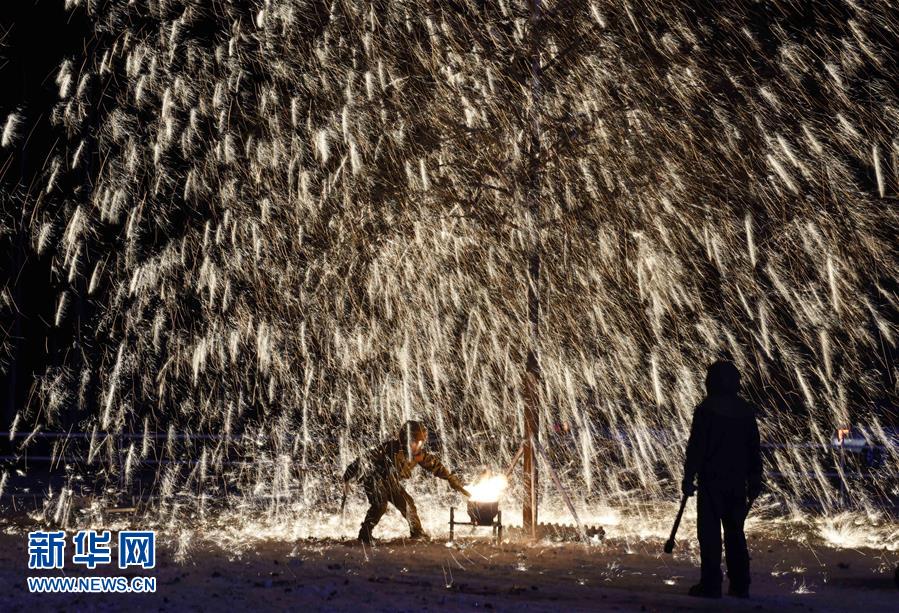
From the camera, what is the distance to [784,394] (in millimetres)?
34562

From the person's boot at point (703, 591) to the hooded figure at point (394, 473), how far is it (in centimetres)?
359

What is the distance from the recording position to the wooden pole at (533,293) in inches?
485

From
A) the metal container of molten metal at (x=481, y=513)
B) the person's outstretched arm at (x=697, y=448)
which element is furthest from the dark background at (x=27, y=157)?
the person's outstretched arm at (x=697, y=448)

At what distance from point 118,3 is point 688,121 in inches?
319

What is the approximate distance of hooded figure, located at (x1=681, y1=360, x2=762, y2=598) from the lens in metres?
8.54

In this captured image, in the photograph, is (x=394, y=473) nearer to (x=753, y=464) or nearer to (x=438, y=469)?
(x=438, y=469)

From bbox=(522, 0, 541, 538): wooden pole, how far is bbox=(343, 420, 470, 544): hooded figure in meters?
1.03

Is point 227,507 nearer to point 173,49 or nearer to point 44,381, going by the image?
point 173,49

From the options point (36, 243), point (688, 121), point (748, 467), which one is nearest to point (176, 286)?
point (36, 243)

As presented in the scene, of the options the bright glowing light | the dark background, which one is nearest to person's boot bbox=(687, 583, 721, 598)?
the bright glowing light

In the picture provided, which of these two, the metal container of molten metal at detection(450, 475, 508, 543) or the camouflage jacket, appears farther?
the camouflage jacket

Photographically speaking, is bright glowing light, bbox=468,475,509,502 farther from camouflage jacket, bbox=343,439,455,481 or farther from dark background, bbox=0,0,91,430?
dark background, bbox=0,0,91,430

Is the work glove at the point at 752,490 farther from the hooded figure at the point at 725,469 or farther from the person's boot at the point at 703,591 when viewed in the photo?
the person's boot at the point at 703,591

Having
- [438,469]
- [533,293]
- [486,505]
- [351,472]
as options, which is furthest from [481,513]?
[533,293]
